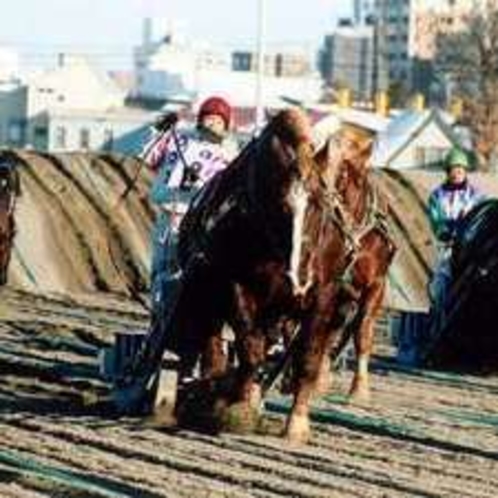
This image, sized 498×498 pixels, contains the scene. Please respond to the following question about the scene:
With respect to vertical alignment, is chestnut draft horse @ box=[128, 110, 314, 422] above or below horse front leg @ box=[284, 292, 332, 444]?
above

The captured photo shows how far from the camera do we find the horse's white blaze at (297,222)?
9.99 metres

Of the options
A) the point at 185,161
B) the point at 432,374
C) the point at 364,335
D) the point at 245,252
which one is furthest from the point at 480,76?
the point at 245,252

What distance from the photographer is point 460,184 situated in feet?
50.7

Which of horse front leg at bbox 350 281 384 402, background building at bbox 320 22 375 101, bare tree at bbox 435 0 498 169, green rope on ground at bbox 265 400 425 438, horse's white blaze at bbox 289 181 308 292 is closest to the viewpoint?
horse's white blaze at bbox 289 181 308 292

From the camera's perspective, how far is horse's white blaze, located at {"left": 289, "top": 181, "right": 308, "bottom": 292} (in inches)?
393

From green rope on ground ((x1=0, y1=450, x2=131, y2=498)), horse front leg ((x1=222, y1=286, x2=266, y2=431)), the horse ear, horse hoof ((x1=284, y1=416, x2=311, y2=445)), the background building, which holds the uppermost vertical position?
the horse ear

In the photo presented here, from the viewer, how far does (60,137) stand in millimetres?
85438

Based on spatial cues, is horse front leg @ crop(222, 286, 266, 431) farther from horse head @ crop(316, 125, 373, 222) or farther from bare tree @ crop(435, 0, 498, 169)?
bare tree @ crop(435, 0, 498, 169)

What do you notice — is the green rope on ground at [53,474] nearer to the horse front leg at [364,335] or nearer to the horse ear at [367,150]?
the horse ear at [367,150]

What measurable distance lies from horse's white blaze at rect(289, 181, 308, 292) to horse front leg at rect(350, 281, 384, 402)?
2.90m

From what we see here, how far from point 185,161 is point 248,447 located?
89.2 inches

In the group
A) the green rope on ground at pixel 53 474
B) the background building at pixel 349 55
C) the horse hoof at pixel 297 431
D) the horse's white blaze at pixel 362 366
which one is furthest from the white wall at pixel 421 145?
the background building at pixel 349 55

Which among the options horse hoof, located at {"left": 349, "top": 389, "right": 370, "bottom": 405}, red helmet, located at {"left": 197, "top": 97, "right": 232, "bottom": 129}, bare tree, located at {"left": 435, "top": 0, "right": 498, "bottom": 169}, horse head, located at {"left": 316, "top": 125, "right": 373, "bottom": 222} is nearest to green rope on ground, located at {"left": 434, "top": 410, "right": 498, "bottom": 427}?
horse hoof, located at {"left": 349, "top": 389, "right": 370, "bottom": 405}

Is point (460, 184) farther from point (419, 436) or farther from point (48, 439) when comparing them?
point (48, 439)
